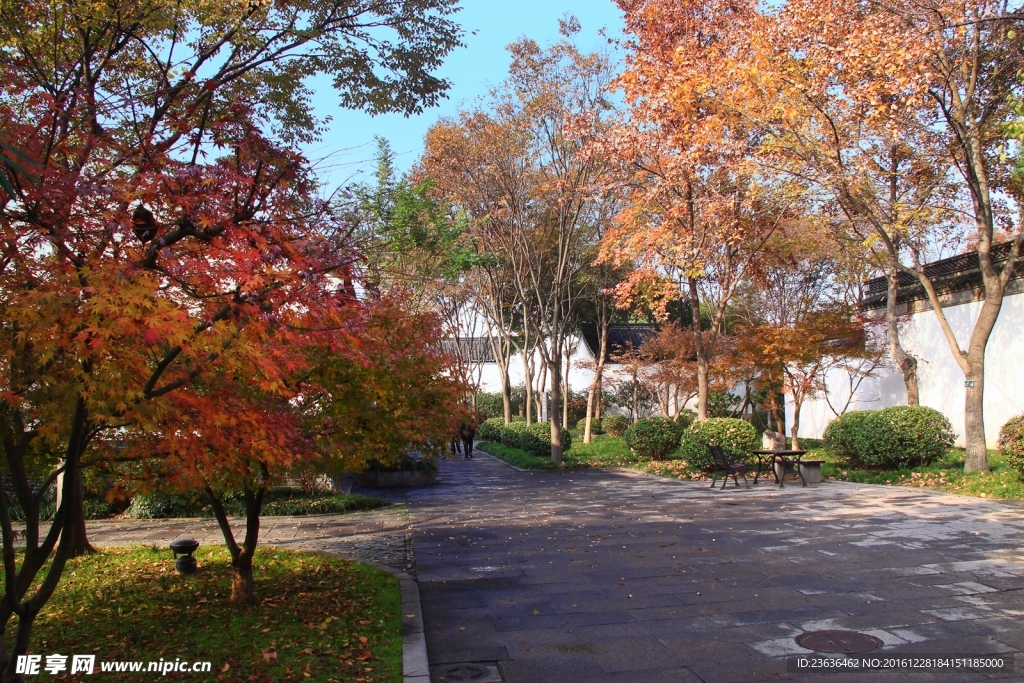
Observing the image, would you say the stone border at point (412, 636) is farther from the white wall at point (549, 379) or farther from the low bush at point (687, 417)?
the white wall at point (549, 379)

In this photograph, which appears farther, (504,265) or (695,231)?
(504,265)

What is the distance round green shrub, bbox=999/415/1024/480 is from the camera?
12.0 meters

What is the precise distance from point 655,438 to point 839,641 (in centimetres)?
1550

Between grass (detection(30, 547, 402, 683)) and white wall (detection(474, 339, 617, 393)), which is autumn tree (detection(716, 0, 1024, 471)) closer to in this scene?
grass (detection(30, 547, 402, 683))

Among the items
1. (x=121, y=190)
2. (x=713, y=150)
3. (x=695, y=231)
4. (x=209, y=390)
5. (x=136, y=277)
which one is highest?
(x=713, y=150)

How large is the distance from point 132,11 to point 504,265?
18.4 meters

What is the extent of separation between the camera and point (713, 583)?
7.51 metres

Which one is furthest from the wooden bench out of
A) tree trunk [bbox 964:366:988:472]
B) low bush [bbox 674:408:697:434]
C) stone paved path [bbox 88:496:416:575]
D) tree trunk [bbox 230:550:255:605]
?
low bush [bbox 674:408:697:434]

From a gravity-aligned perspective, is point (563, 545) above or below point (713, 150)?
below

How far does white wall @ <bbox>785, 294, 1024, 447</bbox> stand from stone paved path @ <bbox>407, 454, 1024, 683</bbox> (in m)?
6.17

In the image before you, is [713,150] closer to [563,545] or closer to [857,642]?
[563,545]

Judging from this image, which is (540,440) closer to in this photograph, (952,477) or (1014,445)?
(952,477)

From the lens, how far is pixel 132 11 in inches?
282

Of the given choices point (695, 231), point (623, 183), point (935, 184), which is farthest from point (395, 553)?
point (935, 184)
